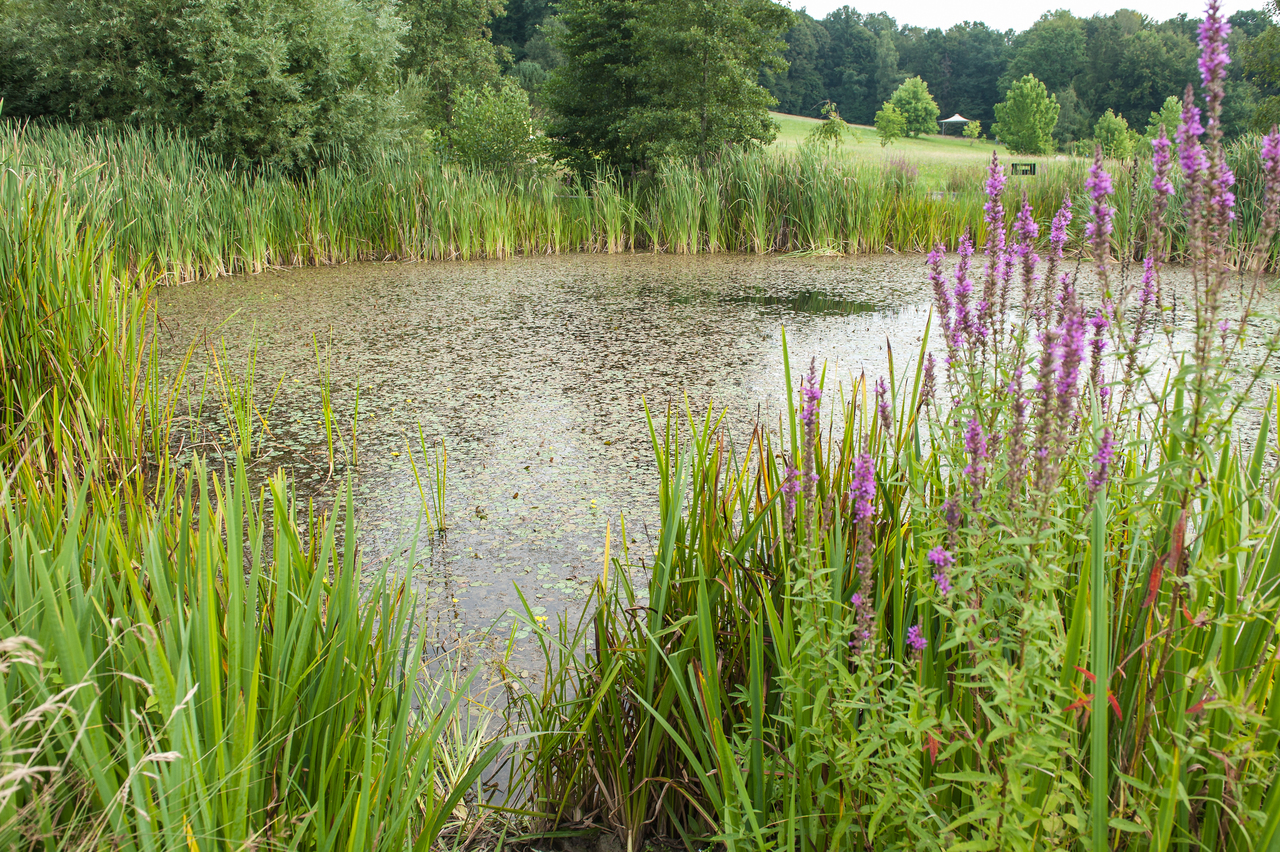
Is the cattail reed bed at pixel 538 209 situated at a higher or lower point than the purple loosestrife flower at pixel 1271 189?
higher

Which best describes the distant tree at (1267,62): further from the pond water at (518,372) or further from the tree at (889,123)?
the pond water at (518,372)

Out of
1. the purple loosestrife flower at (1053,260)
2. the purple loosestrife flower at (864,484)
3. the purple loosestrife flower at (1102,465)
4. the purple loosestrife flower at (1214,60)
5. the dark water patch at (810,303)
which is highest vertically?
the purple loosestrife flower at (1214,60)

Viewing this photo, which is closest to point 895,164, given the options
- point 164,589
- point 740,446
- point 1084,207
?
point 1084,207

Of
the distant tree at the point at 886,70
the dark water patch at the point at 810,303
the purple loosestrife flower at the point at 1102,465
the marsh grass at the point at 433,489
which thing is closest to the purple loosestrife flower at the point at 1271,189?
the purple loosestrife flower at the point at 1102,465

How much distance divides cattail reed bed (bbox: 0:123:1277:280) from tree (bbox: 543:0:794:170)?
64.2 inches

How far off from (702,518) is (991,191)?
627 mm

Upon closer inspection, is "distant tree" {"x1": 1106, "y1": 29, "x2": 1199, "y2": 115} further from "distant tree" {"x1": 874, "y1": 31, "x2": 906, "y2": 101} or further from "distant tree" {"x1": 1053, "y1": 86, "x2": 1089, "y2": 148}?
"distant tree" {"x1": 874, "y1": 31, "x2": 906, "y2": 101}

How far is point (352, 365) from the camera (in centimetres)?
348

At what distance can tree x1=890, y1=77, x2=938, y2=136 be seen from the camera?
120 feet

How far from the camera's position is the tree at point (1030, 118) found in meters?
31.4

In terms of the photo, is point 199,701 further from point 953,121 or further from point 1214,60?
point 953,121

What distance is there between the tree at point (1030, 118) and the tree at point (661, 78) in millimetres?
25969

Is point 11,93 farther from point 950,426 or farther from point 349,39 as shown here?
point 950,426

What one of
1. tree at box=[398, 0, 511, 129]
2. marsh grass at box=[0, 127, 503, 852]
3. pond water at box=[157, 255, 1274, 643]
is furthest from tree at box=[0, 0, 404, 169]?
tree at box=[398, 0, 511, 129]
